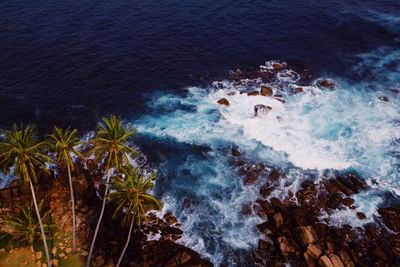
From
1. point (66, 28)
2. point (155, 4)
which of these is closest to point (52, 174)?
point (66, 28)

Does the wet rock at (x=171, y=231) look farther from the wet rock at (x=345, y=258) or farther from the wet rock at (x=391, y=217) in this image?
the wet rock at (x=391, y=217)

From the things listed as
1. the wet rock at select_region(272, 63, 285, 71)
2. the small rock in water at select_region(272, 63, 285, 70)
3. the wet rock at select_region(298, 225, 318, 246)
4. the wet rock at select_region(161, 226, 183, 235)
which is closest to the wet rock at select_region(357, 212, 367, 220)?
the wet rock at select_region(298, 225, 318, 246)

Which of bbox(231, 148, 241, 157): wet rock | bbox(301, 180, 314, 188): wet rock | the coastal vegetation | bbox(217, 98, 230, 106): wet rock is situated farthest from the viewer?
bbox(217, 98, 230, 106): wet rock

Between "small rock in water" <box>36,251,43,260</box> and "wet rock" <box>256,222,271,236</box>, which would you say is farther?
"wet rock" <box>256,222,271,236</box>

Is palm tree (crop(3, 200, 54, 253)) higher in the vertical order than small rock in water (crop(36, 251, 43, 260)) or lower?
higher

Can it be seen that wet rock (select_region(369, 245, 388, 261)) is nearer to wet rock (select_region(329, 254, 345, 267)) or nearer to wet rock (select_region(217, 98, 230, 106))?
wet rock (select_region(329, 254, 345, 267))

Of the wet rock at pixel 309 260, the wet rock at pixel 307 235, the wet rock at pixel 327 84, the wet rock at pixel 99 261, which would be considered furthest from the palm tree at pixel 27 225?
the wet rock at pixel 327 84

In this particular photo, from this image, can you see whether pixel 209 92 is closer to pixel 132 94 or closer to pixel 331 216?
pixel 132 94
